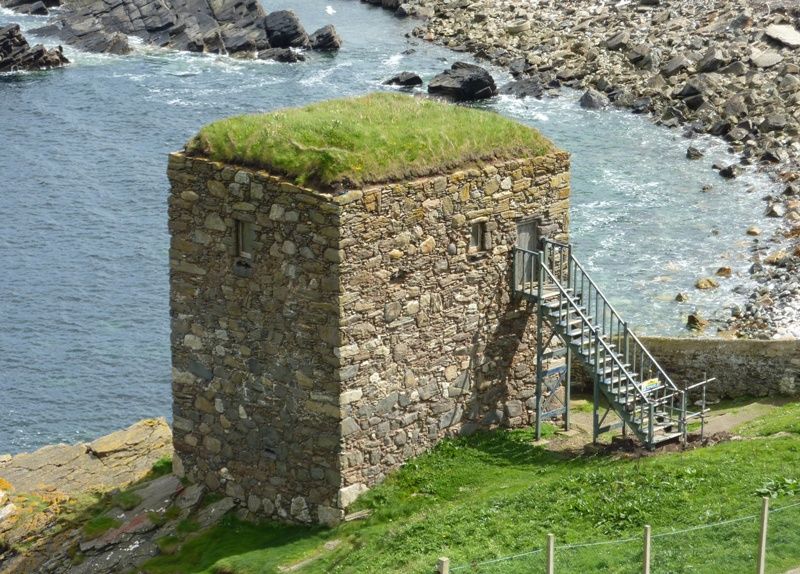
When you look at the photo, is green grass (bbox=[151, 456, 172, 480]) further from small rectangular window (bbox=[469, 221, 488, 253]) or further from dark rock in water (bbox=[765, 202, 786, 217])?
dark rock in water (bbox=[765, 202, 786, 217])


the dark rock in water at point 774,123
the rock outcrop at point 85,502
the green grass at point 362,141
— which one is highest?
the green grass at point 362,141

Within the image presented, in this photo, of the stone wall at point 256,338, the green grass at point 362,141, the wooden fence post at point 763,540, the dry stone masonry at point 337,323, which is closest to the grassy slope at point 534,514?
the wooden fence post at point 763,540

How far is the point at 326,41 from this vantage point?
9556 cm

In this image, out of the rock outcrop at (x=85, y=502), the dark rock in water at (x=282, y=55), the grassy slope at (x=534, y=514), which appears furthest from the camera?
the dark rock in water at (x=282, y=55)

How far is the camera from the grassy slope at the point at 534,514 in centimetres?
2189

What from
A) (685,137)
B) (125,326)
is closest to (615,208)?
(685,137)

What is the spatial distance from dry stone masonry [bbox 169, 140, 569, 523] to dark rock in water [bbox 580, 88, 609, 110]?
Result: 166 ft

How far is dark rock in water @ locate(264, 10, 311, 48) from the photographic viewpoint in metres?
96.2

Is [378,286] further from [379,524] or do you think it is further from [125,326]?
[125,326]

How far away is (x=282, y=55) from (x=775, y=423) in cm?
6765

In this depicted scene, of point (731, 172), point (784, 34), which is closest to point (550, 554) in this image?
point (731, 172)

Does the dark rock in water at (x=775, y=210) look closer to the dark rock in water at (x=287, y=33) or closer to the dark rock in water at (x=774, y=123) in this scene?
the dark rock in water at (x=774, y=123)

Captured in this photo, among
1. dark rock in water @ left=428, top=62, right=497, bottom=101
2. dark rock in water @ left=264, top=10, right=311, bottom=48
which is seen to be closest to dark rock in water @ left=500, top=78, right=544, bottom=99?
dark rock in water @ left=428, top=62, right=497, bottom=101

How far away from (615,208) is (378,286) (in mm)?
39016
